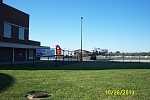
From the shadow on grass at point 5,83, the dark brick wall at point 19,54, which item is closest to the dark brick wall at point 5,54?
the dark brick wall at point 19,54

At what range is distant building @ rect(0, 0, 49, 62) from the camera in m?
33.7

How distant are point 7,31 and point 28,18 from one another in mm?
8859

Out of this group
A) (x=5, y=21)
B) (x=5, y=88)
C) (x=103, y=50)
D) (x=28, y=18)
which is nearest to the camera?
(x=5, y=88)

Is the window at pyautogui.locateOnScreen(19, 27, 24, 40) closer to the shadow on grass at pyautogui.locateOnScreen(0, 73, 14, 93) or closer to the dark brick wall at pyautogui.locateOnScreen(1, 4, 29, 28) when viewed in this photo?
the dark brick wall at pyautogui.locateOnScreen(1, 4, 29, 28)

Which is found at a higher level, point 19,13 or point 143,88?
point 19,13

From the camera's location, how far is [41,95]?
26.7 feet

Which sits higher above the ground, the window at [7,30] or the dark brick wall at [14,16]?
the dark brick wall at [14,16]

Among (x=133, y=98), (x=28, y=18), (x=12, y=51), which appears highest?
(x=28, y=18)

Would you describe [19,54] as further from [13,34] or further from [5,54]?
[5,54]

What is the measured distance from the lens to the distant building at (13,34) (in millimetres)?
33656

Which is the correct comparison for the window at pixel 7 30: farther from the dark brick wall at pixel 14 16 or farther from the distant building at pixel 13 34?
the dark brick wall at pixel 14 16

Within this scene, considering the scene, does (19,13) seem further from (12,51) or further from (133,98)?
(133,98)

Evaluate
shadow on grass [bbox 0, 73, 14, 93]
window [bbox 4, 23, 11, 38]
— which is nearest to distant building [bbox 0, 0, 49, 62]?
window [bbox 4, 23, 11, 38]

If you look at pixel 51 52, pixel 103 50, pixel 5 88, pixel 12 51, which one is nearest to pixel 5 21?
pixel 12 51
